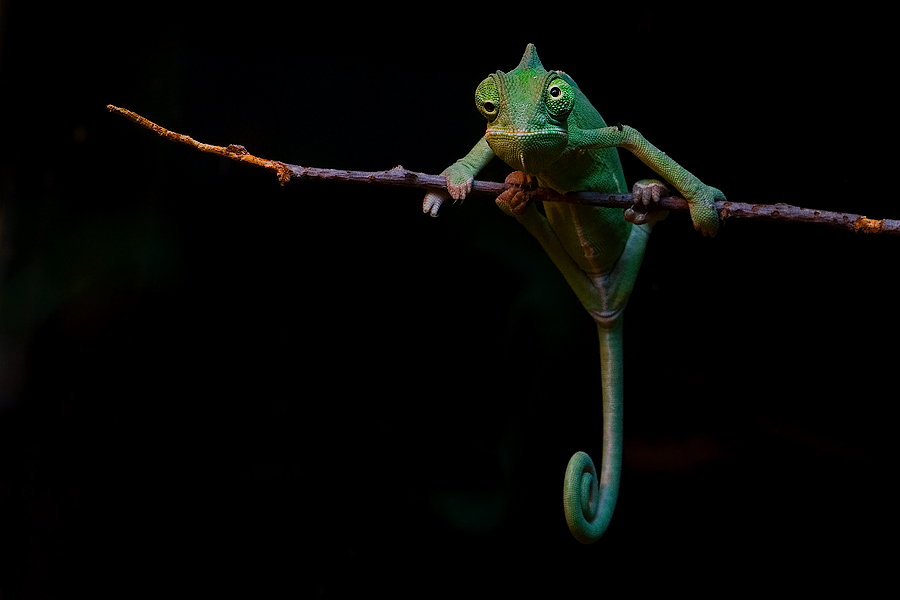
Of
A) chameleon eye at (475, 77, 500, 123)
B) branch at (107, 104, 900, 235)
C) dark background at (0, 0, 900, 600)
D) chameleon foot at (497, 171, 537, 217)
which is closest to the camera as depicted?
branch at (107, 104, 900, 235)

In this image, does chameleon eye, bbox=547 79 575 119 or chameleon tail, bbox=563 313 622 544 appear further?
chameleon tail, bbox=563 313 622 544

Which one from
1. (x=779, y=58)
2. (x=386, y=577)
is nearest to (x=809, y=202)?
(x=779, y=58)

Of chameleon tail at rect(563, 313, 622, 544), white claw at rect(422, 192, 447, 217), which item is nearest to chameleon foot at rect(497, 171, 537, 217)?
white claw at rect(422, 192, 447, 217)

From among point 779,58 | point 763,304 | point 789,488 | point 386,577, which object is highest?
point 779,58

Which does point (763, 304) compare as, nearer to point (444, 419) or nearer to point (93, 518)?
point (444, 419)

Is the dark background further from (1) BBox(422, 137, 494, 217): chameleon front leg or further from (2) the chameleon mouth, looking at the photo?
(2) the chameleon mouth

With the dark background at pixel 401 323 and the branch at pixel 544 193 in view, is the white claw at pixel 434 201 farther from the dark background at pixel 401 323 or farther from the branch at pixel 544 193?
the dark background at pixel 401 323

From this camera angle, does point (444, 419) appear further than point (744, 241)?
Yes

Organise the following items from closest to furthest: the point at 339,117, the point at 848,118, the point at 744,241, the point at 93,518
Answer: the point at 848,118 → the point at 744,241 → the point at 339,117 → the point at 93,518
